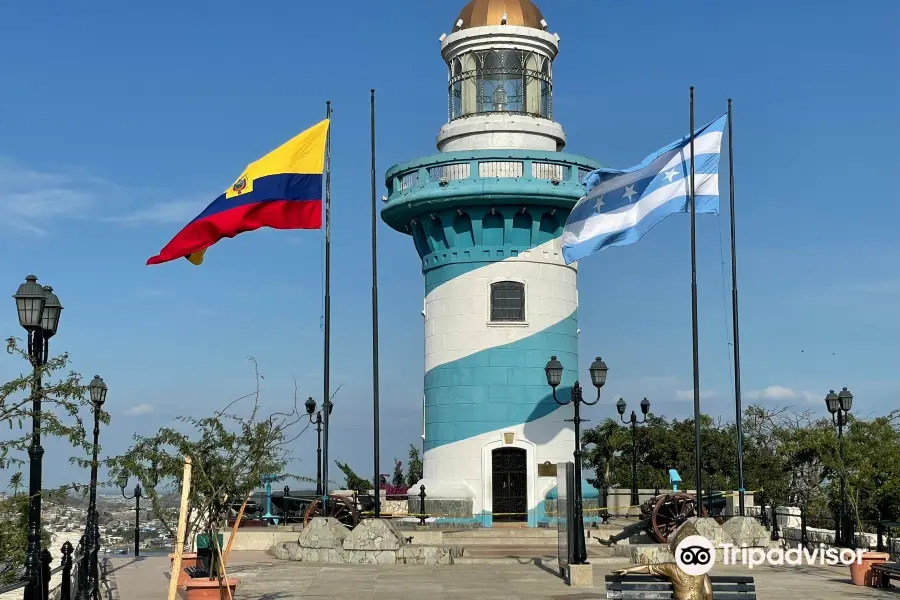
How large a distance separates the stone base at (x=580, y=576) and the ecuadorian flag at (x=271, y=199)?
29.8 feet

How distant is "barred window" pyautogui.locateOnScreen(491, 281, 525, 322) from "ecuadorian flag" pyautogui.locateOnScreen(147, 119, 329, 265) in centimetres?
1007

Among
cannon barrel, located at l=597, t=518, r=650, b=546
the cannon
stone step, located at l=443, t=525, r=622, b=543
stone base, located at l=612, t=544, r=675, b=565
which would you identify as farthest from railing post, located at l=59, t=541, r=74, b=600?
cannon barrel, located at l=597, t=518, r=650, b=546

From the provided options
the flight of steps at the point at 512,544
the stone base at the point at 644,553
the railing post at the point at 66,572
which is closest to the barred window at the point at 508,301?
the flight of steps at the point at 512,544

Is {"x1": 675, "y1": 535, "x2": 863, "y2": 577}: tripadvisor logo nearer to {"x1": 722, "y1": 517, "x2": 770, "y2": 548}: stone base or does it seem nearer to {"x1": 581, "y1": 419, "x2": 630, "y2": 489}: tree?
{"x1": 722, "y1": 517, "x2": 770, "y2": 548}: stone base

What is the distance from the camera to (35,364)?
1588 centimetres

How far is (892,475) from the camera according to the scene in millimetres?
35562

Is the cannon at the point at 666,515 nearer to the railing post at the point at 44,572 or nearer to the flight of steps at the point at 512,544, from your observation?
the flight of steps at the point at 512,544

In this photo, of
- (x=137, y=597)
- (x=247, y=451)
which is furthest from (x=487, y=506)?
(x=247, y=451)

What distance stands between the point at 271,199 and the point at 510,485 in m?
13.1

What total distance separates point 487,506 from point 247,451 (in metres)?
19.4

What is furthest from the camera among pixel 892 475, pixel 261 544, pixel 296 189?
pixel 892 475

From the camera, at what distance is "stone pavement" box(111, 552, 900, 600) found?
20516mm

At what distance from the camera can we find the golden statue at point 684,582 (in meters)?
14.3

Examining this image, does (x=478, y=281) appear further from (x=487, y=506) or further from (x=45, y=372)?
(x=45, y=372)
